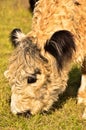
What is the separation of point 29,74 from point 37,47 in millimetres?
353

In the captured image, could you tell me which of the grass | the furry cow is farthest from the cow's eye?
the grass

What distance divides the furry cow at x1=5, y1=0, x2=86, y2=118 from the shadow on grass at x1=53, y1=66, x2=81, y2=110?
783 millimetres

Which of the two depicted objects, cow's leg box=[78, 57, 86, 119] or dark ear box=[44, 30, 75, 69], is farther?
cow's leg box=[78, 57, 86, 119]

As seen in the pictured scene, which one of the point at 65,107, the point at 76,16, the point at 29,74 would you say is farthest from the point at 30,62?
the point at 65,107

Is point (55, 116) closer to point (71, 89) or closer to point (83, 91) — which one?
point (83, 91)

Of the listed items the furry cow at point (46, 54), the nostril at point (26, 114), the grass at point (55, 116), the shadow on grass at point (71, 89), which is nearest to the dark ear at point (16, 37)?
the furry cow at point (46, 54)

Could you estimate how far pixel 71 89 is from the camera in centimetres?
788

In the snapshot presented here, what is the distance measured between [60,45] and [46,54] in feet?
0.74

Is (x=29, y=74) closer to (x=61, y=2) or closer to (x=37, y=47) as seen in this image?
(x=37, y=47)

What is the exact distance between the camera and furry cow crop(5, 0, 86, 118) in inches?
228

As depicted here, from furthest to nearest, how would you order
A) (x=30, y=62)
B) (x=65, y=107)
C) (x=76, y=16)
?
1. (x=65, y=107)
2. (x=76, y=16)
3. (x=30, y=62)

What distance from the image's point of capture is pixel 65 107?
6.93 meters

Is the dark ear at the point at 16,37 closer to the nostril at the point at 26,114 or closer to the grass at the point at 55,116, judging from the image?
the nostril at the point at 26,114

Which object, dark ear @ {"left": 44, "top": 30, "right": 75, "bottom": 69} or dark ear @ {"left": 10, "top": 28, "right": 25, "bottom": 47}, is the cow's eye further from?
dark ear @ {"left": 10, "top": 28, "right": 25, "bottom": 47}
